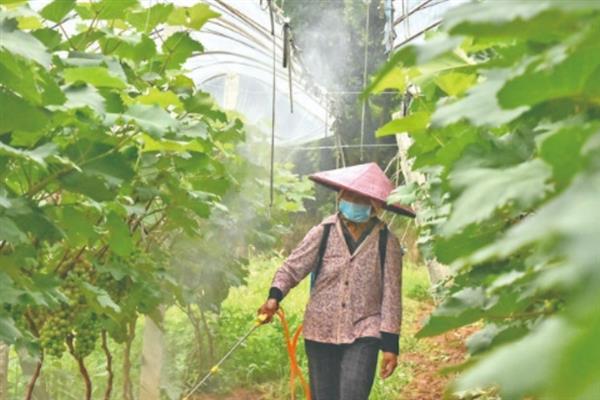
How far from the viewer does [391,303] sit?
15.0ft

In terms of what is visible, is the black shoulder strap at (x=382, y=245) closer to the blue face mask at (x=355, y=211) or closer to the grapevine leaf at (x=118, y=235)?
the blue face mask at (x=355, y=211)

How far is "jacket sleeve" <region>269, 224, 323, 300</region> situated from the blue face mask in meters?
0.17

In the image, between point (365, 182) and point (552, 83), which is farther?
point (365, 182)

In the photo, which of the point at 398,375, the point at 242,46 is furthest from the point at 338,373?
the point at 242,46

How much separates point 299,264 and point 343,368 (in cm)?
57

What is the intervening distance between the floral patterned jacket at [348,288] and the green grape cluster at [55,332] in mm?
1682

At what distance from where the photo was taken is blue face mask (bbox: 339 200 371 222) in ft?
15.5

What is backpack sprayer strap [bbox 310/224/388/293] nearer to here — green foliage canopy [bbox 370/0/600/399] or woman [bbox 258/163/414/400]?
woman [bbox 258/163/414/400]

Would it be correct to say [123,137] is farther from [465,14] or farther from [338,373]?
[338,373]

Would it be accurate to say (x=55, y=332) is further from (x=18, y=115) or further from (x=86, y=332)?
(x=18, y=115)

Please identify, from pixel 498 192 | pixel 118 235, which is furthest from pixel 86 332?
pixel 498 192

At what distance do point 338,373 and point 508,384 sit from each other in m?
4.39

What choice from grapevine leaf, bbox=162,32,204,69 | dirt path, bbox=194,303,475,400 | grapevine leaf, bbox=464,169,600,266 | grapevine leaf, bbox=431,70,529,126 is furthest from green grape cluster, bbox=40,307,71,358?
dirt path, bbox=194,303,475,400

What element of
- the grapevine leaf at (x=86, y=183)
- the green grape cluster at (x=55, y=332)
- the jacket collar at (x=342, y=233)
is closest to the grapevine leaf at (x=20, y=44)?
the grapevine leaf at (x=86, y=183)
